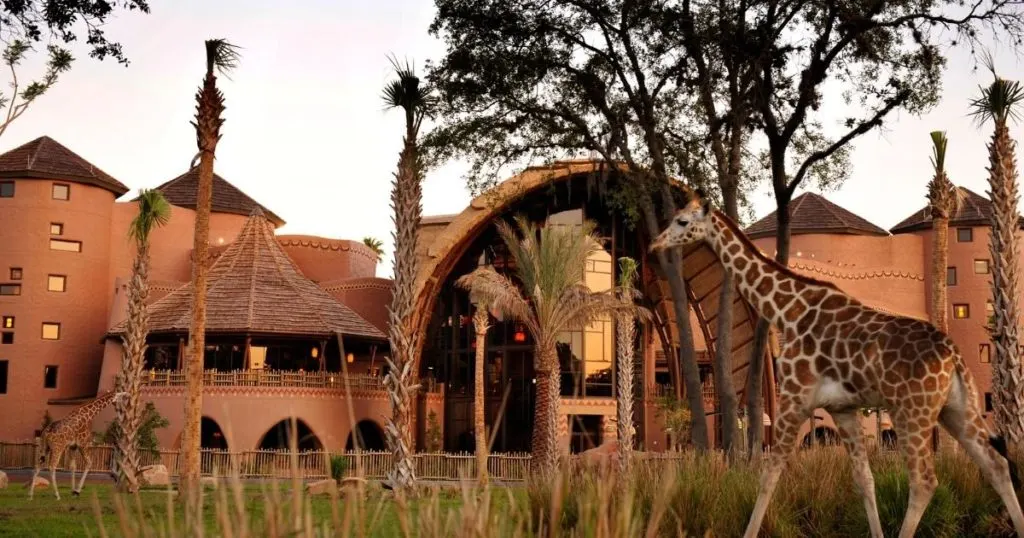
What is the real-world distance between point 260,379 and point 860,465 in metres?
27.9

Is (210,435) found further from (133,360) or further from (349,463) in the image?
(133,360)

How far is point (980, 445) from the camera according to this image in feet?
34.1

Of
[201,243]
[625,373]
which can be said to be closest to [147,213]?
[201,243]

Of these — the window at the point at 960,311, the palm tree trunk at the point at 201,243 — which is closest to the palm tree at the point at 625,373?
the palm tree trunk at the point at 201,243

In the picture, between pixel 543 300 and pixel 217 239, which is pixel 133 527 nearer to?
pixel 543 300

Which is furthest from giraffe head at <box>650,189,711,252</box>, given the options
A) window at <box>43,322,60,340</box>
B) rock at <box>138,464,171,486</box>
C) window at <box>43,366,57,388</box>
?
window at <box>43,322,60,340</box>

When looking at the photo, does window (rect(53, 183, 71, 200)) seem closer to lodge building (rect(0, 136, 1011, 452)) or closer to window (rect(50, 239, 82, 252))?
lodge building (rect(0, 136, 1011, 452))

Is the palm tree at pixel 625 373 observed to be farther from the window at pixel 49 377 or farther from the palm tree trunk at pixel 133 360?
the window at pixel 49 377

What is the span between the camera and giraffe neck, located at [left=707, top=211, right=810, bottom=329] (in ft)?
37.9

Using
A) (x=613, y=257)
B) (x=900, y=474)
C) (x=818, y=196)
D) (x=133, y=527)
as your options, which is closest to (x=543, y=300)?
(x=613, y=257)

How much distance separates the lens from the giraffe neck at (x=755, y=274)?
11562 mm

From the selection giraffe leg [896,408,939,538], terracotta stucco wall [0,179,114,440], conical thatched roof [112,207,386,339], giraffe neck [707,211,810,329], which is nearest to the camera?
giraffe leg [896,408,939,538]

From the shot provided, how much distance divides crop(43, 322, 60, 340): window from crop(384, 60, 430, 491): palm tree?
76.6ft

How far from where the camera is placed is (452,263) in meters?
40.7
